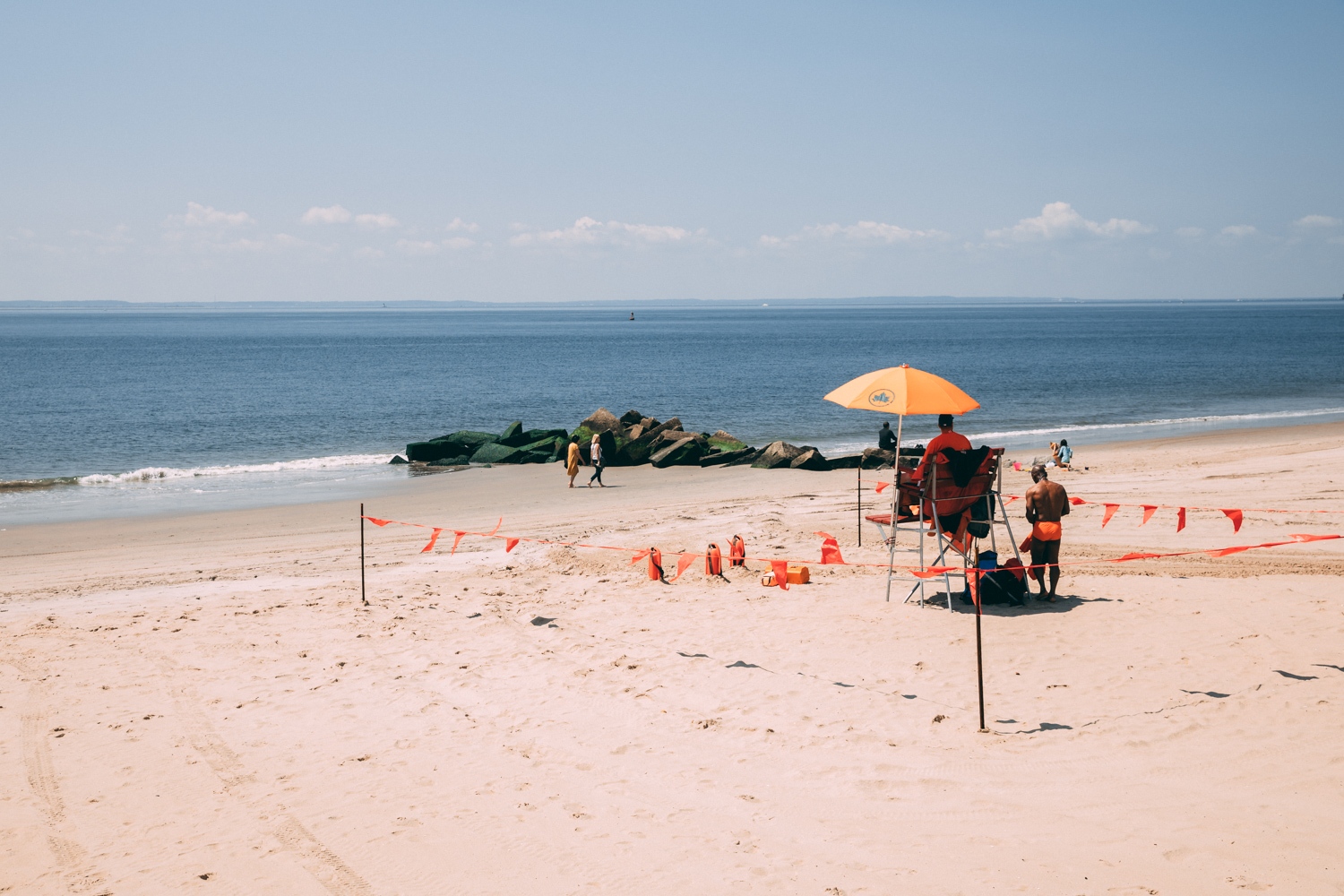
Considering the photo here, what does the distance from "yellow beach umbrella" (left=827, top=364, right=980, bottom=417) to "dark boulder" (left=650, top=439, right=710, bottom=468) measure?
1718 centimetres

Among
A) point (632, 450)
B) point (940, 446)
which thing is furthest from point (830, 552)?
point (632, 450)

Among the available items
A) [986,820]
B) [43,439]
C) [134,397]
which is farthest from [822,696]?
[134,397]

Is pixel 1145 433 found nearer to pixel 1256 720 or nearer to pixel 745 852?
pixel 1256 720

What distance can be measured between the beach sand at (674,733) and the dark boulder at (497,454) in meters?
15.6

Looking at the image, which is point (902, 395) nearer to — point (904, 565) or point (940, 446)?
point (940, 446)

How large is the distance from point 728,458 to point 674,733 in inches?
818

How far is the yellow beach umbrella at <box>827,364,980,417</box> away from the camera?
10156mm

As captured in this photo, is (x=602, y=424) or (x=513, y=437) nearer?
(x=602, y=424)

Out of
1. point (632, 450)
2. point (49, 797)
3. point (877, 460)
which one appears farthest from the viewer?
point (632, 450)

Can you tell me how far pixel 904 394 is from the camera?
10.3 metres

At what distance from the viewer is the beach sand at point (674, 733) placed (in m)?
5.63

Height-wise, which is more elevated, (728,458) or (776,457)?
(776,457)

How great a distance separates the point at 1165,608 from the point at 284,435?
35.1 metres

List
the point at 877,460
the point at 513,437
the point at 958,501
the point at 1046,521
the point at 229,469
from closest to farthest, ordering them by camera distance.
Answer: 1. the point at 958,501
2. the point at 1046,521
3. the point at 877,460
4. the point at 229,469
5. the point at 513,437
